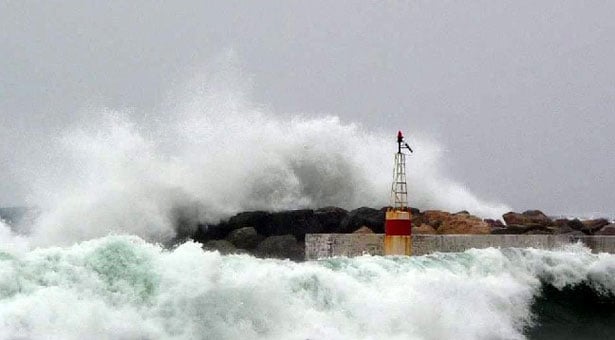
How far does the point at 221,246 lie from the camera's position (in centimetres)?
1547

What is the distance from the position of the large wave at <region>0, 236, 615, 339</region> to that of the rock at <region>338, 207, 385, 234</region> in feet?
17.4

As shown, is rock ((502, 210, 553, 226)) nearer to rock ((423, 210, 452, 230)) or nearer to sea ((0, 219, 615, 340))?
rock ((423, 210, 452, 230))

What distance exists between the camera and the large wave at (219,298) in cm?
675

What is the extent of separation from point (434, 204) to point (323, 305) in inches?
513

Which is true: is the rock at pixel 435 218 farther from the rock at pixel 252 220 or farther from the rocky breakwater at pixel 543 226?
the rock at pixel 252 220

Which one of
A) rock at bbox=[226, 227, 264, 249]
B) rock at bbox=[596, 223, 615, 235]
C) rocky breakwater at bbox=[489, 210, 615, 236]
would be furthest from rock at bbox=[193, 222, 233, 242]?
rock at bbox=[596, 223, 615, 235]

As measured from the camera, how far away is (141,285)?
734 cm

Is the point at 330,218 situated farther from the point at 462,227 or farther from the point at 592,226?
the point at 592,226

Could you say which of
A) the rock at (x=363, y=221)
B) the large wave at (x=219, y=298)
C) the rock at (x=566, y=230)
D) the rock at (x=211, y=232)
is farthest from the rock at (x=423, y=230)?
the large wave at (x=219, y=298)

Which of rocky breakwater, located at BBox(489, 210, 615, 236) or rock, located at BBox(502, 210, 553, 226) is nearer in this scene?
rocky breakwater, located at BBox(489, 210, 615, 236)

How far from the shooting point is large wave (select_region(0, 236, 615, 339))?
22.2 feet

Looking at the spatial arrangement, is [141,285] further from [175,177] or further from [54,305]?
[175,177]

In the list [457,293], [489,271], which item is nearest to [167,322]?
[457,293]

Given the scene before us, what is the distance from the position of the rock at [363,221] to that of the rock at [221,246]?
2053 mm
